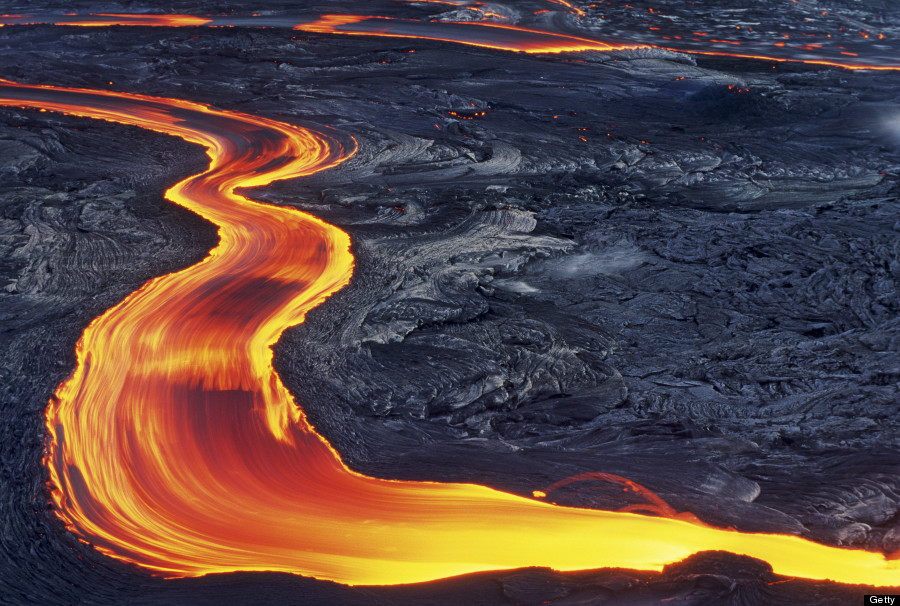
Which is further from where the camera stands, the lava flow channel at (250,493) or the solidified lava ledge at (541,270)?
the solidified lava ledge at (541,270)

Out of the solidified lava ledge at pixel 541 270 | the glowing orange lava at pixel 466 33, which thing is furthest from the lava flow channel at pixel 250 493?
the glowing orange lava at pixel 466 33

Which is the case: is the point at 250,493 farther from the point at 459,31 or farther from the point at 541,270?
the point at 459,31

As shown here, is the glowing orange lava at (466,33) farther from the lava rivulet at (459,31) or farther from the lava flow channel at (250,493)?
the lava flow channel at (250,493)

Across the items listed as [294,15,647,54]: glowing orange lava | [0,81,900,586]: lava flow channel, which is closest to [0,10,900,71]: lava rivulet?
[294,15,647,54]: glowing orange lava

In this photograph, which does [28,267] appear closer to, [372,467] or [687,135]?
[372,467]

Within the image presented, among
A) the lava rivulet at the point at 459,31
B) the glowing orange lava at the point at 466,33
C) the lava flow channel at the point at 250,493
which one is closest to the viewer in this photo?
the lava flow channel at the point at 250,493

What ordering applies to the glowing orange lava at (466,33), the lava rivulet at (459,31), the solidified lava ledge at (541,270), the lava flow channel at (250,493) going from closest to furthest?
the lava flow channel at (250,493), the solidified lava ledge at (541,270), the lava rivulet at (459,31), the glowing orange lava at (466,33)

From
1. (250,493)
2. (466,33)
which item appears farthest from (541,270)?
(466,33)
